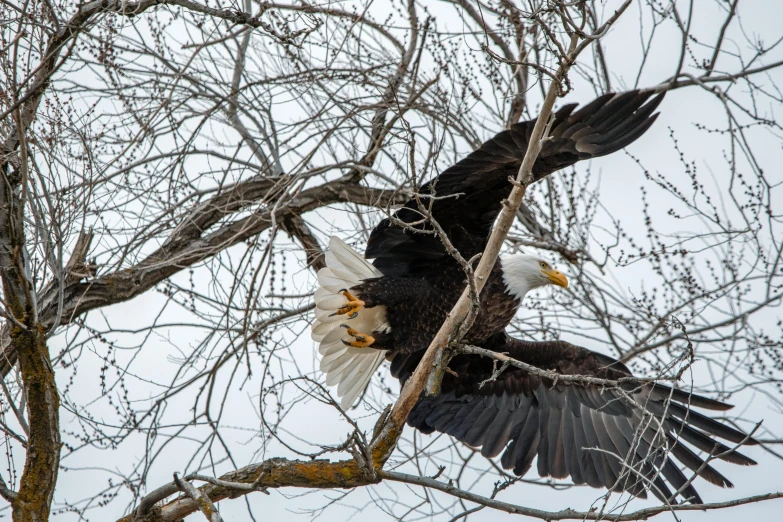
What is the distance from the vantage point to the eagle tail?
433 cm

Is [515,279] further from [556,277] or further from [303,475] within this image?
[303,475]

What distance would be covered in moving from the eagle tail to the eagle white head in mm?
753

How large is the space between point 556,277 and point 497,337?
0.56 metres

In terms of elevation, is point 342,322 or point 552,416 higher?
point 342,322

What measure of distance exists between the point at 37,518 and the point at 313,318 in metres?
1.88

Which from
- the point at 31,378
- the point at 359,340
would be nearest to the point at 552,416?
the point at 359,340

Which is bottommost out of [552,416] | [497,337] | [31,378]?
[552,416]

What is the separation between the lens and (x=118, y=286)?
3.99m

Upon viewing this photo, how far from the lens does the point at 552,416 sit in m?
4.75

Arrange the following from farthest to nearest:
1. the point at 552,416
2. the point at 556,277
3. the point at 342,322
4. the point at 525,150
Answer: the point at 552,416 < the point at 342,322 < the point at 556,277 < the point at 525,150

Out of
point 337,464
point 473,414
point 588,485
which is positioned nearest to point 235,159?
point 337,464

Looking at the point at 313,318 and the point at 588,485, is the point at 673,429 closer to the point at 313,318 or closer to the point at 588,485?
the point at 588,485

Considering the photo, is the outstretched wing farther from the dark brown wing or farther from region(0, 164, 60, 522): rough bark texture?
region(0, 164, 60, 522): rough bark texture

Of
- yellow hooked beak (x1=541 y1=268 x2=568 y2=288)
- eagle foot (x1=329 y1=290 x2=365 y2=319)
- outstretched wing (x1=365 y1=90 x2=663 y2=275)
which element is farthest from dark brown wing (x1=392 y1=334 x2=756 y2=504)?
outstretched wing (x1=365 y1=90 x2=663 y2=275)
